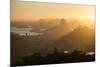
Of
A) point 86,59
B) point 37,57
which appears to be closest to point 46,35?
point 37,57

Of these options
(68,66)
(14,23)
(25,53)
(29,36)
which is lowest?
(68,66)

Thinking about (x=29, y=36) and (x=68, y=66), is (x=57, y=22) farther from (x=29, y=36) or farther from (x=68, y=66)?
(x=68, y=66)

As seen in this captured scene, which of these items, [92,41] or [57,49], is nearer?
[57,49]

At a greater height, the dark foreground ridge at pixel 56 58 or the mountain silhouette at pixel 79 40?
the mountain silhouette at pixel 79 40

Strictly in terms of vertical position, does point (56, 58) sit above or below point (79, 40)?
below

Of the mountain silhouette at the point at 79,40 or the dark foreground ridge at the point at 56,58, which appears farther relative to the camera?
the mountain silhouette at the point at 79,40

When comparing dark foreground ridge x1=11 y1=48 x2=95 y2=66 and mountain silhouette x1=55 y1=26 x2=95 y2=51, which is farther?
mountain silhouette x1=55 y1=26 x2=95 y2=51

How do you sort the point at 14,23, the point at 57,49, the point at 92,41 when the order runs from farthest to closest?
1. the point at 92,41
2. the point at 57,49
3. the point at 14,23

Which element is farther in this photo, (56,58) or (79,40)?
(79,40)

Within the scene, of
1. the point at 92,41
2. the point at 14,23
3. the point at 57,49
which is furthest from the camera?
the point at 92,41

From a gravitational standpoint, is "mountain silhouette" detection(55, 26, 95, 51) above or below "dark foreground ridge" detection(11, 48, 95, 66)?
above

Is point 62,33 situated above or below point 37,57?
above
